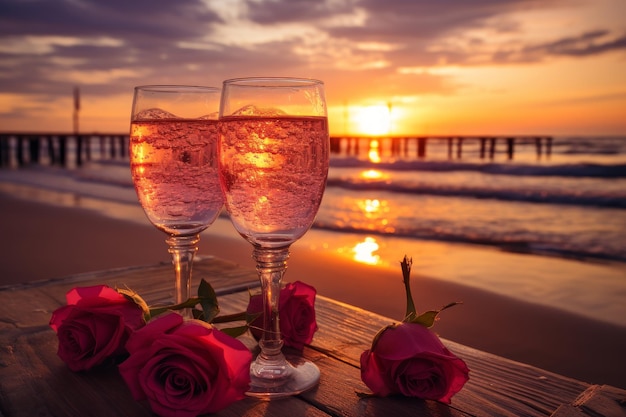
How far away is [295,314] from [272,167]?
33 cm

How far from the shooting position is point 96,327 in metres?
1.00

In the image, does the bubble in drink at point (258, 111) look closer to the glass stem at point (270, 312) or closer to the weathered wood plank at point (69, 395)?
the glass stem at point (270, 312)

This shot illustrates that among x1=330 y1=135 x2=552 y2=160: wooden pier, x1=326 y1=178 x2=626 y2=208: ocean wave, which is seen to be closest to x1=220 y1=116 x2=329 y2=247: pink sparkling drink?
x1=326 y1=178 x2=626 y2=208: ocean wave

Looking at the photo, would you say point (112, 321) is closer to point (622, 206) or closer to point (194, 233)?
point (194, 233)

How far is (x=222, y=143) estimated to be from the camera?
98cm

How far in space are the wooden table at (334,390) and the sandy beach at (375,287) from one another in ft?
5.38

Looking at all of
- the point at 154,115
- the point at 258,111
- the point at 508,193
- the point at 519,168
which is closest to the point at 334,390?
the point at 258,111

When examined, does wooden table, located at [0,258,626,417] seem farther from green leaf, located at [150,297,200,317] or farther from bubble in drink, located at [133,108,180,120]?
bubble in drink, located at [133,108,180,120]

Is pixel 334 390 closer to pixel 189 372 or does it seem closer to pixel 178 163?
pixel 189 372

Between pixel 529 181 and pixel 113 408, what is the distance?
1308cm

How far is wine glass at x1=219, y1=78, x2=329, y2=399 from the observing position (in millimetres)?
943

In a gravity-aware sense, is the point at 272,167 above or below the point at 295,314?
above

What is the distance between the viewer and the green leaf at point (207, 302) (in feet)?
3.10

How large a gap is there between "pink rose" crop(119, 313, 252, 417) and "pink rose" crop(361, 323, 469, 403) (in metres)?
0.21
